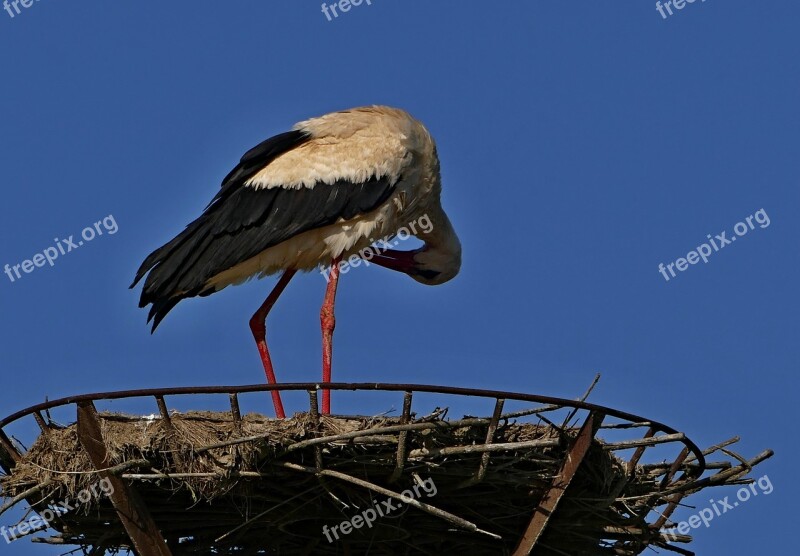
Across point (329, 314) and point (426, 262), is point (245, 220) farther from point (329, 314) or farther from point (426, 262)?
point (426, 262)

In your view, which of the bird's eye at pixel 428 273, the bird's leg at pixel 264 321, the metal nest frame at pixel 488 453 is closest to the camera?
the metal nest frame at pixel 488 453

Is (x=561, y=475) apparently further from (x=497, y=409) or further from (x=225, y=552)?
(x=225, y=552)

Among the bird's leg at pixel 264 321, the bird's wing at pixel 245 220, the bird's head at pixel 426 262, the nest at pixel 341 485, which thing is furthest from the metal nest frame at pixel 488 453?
the bird's head at pixel 426 262

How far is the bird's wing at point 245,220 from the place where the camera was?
943 centimetres

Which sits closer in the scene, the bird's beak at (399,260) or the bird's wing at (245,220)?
the bird's wing at (245,220)

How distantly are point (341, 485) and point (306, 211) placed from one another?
2921 mm

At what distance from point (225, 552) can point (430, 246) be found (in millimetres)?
4067

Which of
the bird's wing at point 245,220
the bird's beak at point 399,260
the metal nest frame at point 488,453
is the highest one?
the bird's wing at point 245,220

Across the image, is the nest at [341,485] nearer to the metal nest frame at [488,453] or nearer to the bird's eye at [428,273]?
the metal nest frame at [488,453]

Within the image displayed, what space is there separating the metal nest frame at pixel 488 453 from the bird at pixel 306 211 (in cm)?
189

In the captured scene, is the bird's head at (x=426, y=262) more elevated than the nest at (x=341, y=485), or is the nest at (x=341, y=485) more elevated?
the bird's head at (x=426, y=262)

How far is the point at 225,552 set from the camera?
8.11 metres

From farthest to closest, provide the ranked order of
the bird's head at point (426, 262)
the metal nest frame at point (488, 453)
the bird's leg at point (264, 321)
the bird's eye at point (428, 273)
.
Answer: the bird's eye at point (428, 273)
the bird's head at point (426, 262)
the bird's leg at point (264, 321)
the metal nest frame at point (488, 453)

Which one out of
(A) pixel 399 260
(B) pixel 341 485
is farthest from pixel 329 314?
(B) pixel 341 485
